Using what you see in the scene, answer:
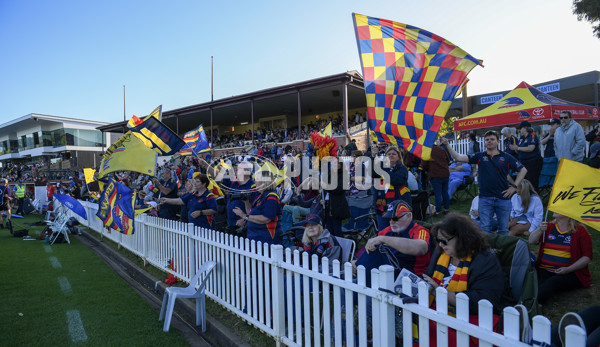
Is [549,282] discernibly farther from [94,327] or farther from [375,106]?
[94,327]

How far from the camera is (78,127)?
1665 inches

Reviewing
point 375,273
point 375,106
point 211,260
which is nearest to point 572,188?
point 375,273

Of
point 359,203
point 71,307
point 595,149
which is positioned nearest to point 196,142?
point 359,203

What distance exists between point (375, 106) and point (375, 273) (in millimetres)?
2332

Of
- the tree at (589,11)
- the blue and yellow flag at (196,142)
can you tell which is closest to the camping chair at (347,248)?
the blue and yellow flag at (196,142)

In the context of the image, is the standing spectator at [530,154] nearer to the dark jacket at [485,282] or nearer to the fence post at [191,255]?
the dark jacket at [485,282]

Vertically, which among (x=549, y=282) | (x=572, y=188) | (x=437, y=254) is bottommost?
(x=549, y=282)

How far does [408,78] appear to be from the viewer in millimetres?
4215

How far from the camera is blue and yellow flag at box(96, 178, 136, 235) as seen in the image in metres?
6.42

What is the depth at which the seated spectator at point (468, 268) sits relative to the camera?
8.27 ft

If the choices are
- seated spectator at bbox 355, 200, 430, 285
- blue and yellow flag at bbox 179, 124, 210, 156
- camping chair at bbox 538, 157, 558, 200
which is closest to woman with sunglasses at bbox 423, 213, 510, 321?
seated spectator at bbox 355, 200, 430, 285

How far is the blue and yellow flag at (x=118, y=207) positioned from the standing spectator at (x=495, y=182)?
5354mm

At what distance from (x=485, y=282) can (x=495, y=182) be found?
8.45 ft

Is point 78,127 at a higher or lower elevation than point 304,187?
higher
